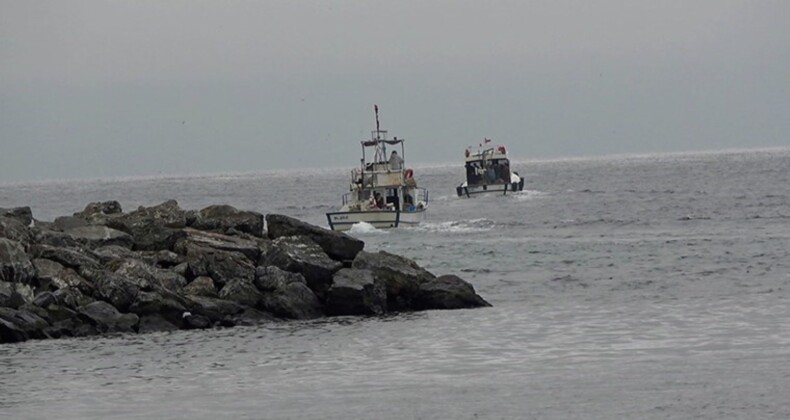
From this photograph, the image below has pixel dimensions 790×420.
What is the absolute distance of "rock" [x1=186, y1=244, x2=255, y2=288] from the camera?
28.5 meters

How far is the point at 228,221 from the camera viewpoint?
110 feet

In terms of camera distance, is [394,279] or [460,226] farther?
[460,226]

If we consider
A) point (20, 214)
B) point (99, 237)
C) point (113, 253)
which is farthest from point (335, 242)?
point (20, 214)

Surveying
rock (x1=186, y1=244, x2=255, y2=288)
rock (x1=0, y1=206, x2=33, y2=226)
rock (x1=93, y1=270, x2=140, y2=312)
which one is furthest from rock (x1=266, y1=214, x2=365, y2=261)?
rock (x1=0, y1=206, x2=33, y2=226)

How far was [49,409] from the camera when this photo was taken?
19094 millimetres

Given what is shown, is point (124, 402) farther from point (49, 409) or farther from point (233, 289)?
point (233, 289)

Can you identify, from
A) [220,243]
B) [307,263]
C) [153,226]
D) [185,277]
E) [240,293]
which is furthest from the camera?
[153,226]

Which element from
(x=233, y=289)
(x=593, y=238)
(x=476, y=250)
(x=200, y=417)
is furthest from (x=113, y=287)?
(x=593, y=238)

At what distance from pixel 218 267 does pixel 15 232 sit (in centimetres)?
467

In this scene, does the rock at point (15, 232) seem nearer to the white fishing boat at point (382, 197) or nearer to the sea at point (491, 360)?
the sea at point (491, 360)

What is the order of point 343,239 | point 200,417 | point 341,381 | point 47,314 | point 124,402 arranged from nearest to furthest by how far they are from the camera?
point 200,417, point 124,402, point 341,381, point 47,314, point 343,239

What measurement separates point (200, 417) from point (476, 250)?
32.3 meters

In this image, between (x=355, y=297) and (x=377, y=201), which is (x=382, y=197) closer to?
(x=377, y=201)

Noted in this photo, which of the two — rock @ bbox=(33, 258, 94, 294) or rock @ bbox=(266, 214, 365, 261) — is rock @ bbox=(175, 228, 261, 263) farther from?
rock @ bbox=(33, 258, 94, 294)
